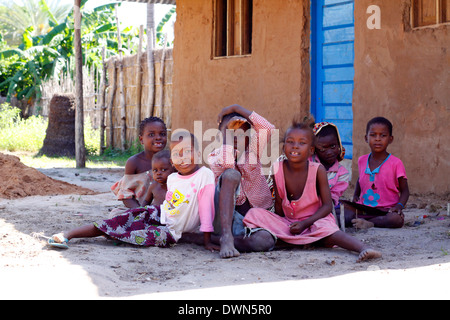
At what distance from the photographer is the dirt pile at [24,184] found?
21.3 feet

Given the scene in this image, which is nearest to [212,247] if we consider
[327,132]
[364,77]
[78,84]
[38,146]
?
[327,132]

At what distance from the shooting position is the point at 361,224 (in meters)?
4.36

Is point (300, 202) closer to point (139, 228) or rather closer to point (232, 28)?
point (139, 228)

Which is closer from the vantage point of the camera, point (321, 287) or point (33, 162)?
point (321, 287)

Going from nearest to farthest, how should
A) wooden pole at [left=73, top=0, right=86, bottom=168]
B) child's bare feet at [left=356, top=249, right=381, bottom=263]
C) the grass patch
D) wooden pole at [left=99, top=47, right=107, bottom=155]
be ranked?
1. child's bare feet at [left=356, top=249, right=381, bottom=263]
2. wooden pole at [left=73, top=0, right=86, bottom=168]
3. the grass patch
4. wooden pole at [left=99, top=47, right=107, bottom=155]

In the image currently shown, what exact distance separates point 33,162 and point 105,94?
3.16 metres

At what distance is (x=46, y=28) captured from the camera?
1243 inches

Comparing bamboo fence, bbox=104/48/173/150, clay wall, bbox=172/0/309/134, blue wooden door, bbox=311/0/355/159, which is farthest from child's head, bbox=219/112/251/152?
bamboo fence, bbox=104/48/173/150

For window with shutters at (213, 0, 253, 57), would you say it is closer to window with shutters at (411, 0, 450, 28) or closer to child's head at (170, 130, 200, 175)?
window with shutters at (411, 0, 450, 28)

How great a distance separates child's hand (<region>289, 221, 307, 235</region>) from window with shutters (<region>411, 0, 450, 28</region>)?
289 cm

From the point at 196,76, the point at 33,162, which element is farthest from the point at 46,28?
the point at 196,76

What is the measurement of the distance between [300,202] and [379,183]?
113cm

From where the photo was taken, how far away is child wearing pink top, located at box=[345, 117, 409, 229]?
4504 millimetres
